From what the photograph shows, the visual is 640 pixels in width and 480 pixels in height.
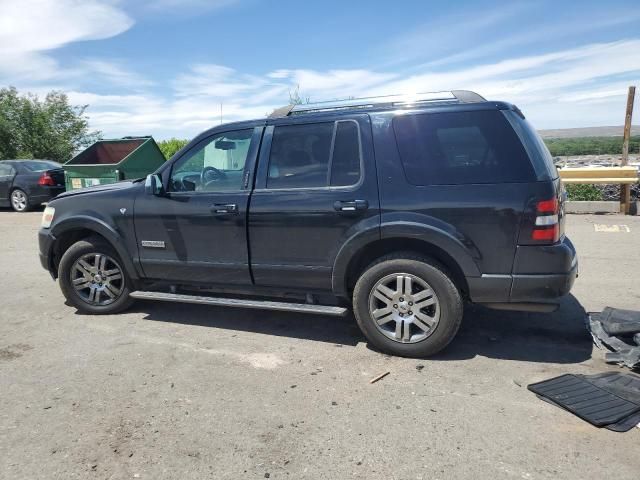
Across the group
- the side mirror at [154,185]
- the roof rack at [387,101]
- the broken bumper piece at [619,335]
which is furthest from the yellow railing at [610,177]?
the side mirror at [154,185]

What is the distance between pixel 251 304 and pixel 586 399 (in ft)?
8.66

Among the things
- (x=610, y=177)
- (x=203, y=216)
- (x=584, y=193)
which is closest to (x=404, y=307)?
(x=203, y=216)

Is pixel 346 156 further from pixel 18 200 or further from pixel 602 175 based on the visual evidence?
pixel 18 200

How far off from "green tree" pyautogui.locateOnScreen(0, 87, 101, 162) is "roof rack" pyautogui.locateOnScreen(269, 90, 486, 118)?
2604cm

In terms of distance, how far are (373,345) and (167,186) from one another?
7.91ft

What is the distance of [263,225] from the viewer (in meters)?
4.26

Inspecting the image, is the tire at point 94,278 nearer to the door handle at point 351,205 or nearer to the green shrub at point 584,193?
the door handle at point 351,205

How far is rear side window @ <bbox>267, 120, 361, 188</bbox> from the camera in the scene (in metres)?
4.05

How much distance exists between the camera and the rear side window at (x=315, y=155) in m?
4.05

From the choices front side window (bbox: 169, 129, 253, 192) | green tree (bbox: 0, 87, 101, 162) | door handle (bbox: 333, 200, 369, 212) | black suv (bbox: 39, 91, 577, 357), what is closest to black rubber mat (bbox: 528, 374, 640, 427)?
black suv (bbox: 39, 91, 577, 357)

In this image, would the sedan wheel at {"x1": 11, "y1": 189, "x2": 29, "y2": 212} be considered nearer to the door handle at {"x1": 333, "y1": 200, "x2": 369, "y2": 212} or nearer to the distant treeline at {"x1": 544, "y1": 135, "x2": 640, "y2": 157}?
the door handle at {"x1": 333, "y1": 200, "x2": 369, "y2": 212}

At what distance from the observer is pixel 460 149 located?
3.74m

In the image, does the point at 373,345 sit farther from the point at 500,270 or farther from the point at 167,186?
the point at 167,186

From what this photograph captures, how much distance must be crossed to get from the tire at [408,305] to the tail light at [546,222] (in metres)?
0.72
